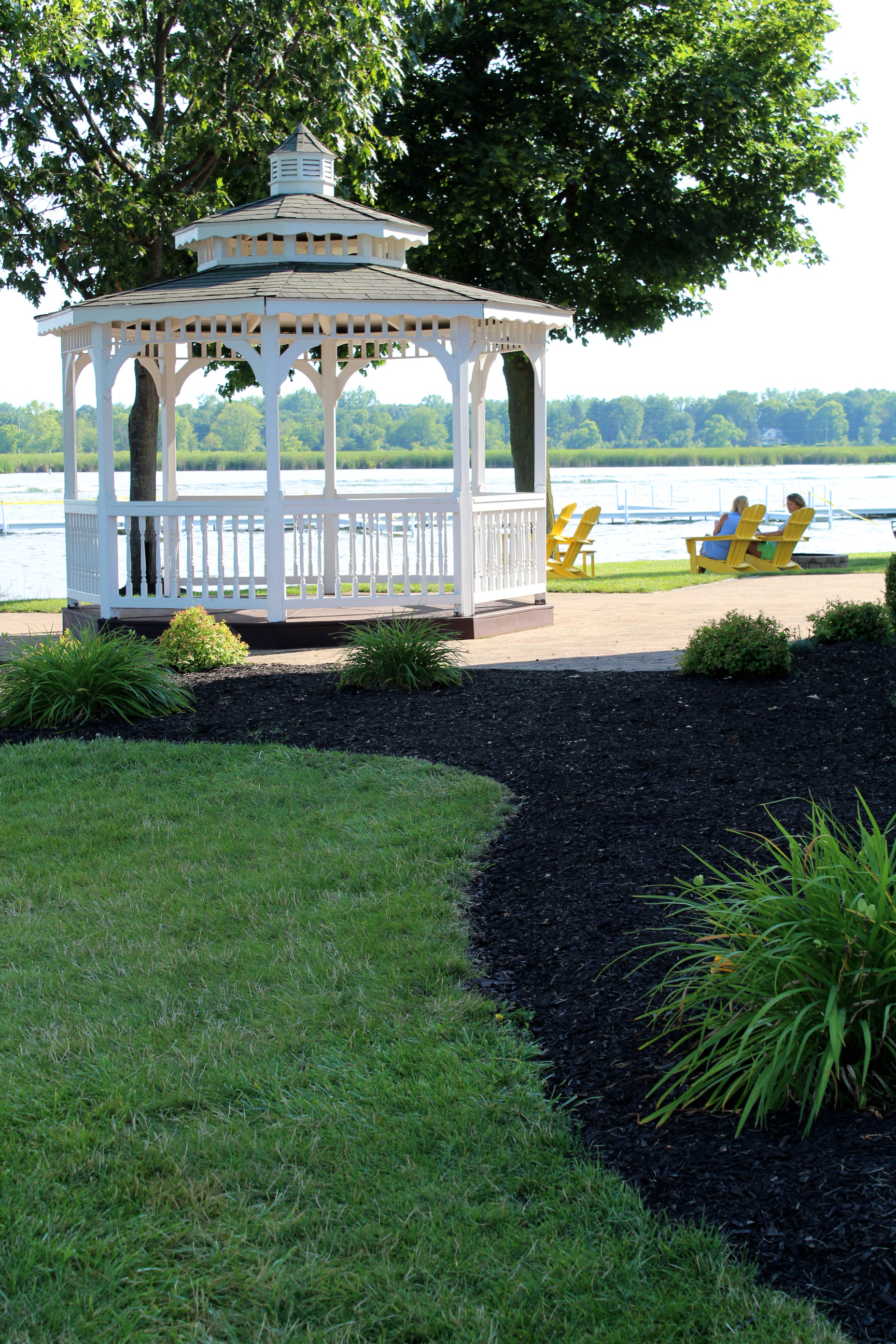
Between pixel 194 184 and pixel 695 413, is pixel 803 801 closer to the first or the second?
pixel 194 184

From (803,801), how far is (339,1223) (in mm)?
3270

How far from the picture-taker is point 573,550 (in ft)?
58.8

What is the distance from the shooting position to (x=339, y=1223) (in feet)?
9.05

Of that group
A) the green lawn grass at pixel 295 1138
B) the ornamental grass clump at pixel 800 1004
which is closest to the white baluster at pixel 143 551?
the green lawn grass at pixel 295 1138

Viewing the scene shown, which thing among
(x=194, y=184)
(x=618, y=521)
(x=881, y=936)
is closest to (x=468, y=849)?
(x=881, y=936)

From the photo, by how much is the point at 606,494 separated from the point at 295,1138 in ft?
221

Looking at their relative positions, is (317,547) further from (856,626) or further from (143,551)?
(856,626)

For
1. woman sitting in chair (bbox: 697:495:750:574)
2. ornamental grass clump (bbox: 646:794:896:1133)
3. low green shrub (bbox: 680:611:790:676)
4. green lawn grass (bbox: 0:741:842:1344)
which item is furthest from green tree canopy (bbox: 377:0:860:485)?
ornamental grass clump (bbox: 646:794:896:1133)

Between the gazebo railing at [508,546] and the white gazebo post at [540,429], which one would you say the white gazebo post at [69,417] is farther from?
the white gazebo post at [540,429]

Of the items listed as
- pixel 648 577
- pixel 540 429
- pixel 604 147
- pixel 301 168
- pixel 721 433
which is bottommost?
pixel 648 577

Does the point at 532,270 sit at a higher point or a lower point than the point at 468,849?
higher

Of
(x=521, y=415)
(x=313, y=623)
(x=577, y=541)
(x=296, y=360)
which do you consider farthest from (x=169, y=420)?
(x=521, y=415)

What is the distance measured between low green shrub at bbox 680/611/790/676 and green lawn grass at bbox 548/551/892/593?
22.9ft

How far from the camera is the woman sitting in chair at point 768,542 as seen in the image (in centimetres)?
1652
